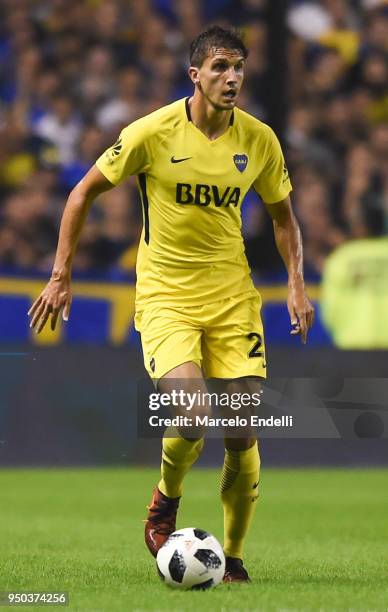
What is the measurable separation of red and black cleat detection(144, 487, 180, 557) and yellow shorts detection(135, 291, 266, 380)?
61cm

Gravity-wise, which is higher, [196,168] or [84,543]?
[196,168]

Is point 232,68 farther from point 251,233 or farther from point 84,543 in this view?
point 251,233

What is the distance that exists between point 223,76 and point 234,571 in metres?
2.15

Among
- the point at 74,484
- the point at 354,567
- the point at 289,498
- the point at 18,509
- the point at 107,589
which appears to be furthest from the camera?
the point at 74,484

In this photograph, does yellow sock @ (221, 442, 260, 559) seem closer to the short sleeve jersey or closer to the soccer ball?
the soccer ball

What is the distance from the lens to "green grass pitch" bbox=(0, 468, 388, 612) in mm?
5234

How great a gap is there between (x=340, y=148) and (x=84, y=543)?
6.44 meters

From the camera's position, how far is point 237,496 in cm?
593

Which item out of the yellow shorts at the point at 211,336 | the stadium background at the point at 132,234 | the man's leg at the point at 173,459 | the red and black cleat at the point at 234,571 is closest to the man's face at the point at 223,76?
the yellow shorts at the point at 211,336

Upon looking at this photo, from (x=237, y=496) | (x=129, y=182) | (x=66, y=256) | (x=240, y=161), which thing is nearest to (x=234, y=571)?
(x=237, y=496)

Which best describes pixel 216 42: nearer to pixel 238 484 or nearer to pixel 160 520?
pixel 238 484

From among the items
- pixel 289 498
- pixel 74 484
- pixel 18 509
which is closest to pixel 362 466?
pixel 289 498

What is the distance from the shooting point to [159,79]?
13.0 meters

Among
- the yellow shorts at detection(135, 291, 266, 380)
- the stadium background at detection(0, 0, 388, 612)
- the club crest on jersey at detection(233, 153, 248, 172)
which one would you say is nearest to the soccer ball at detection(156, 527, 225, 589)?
the yellow shorts at detection(135, 291, 266, 380)
